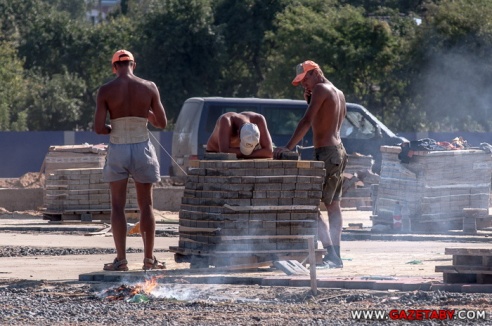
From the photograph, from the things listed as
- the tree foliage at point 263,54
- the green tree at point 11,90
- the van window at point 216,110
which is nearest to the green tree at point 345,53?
the tree foliage at point 263,54

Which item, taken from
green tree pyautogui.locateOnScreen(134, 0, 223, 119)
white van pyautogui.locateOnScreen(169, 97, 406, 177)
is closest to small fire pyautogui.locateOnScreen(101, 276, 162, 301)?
white van pyautogui.locateOnScreen(169, 97, 406, 177)

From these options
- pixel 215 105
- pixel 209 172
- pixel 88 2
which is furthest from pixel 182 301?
pixel 88 2

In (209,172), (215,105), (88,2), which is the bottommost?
(209,172)

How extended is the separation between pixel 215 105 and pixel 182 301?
48.8ft

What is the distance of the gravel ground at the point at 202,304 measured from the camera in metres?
7.19

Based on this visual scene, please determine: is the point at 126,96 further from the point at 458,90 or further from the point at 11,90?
the point at 11,90

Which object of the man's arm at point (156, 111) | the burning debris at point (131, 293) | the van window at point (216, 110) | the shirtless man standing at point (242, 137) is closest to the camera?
the burning debris at point (131, 293)

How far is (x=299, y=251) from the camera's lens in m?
10.1

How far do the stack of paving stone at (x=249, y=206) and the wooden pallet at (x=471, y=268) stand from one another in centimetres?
182

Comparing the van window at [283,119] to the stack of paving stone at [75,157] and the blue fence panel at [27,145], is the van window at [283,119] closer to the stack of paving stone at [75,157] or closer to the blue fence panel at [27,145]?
the stack of paving stone at [75,157]

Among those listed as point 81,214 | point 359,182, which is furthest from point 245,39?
point 81,214

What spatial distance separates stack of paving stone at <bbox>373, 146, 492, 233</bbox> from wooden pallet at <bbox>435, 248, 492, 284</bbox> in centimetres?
663

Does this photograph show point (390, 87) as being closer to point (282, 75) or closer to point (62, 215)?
point (282, 75)

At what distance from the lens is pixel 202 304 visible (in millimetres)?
7859
